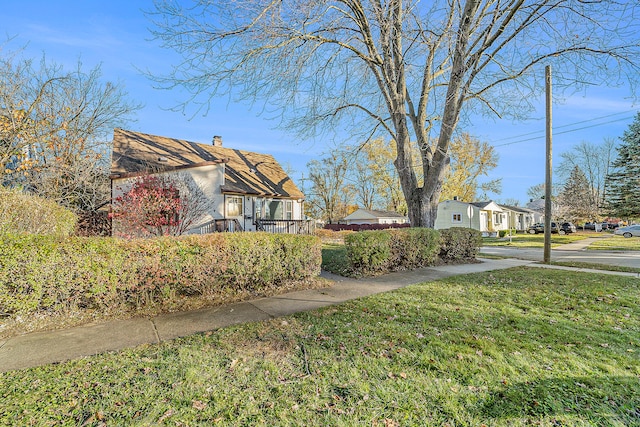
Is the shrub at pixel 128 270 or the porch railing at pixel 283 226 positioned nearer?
the shrub at pixel 128 270

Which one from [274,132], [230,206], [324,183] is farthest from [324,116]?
[324,183]

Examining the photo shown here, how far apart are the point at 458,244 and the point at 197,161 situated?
1416cm

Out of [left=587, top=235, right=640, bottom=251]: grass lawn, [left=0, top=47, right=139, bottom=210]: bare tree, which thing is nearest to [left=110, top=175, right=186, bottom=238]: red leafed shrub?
[left=0, top=47, right=139, bottom=210]: bare tree

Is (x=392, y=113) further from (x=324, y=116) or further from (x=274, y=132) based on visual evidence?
(x=274, y=132)

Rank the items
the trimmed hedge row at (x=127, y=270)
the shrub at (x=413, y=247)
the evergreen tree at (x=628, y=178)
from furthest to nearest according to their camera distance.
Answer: the evergreen tree at (x=628, y=178)
the shrub at (x=413, y=247)
the trimmed hedge row at (x=127, y=270)

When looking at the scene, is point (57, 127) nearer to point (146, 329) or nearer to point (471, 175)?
point (146, 329)

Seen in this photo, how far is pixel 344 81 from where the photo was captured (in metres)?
9.47

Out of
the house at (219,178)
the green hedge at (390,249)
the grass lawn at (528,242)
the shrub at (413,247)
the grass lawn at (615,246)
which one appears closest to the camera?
the green hedge at (390,249)

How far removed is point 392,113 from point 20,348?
10310 millimetres

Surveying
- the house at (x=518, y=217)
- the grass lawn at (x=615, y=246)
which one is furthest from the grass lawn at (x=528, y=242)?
the house at (x=518, y=217)

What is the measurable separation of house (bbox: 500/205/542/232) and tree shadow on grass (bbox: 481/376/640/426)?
42558mm

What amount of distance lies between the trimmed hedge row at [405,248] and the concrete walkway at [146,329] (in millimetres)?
1476

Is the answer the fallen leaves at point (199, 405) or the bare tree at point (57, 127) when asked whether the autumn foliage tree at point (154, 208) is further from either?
the fallen leaves at point (199, 405)

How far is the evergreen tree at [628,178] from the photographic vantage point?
101 feet
